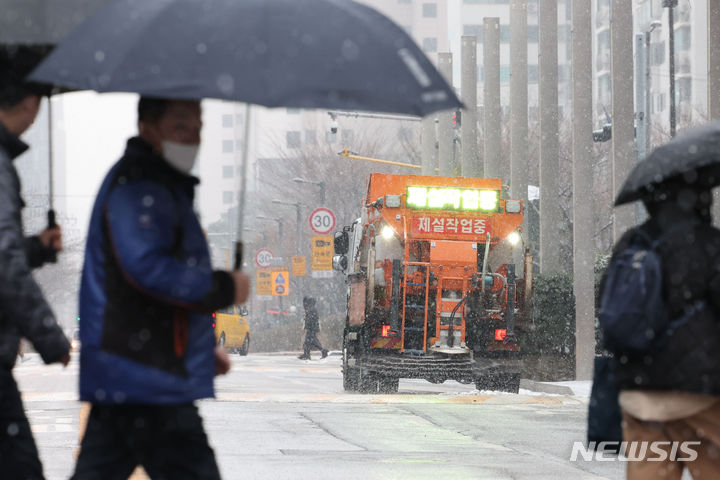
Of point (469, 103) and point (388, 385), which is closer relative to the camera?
point (388, 385)

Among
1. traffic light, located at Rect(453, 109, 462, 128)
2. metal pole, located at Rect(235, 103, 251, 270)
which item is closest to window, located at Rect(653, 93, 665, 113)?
traffic light, located at Rect(453, 109, 462, 128)

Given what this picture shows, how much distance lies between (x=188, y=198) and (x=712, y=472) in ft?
6.49

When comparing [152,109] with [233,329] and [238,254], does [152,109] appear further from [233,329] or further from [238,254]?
[233,329]

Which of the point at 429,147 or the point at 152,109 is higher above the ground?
the point at 429,147

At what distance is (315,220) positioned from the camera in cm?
4919

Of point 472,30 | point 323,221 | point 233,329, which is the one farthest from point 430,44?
point 233,329

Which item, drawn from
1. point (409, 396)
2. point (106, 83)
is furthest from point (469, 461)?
point (409, 396)

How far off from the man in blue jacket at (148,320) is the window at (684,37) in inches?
3493

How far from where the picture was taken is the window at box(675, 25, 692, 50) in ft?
293

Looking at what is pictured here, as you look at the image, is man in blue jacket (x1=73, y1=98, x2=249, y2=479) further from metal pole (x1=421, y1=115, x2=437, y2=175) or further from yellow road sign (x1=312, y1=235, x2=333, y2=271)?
yellow road sign (x1=312, y1=235, x2=333, y2=271)

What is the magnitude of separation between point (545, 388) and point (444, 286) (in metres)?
2.99

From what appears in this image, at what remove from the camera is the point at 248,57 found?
416 centimetres

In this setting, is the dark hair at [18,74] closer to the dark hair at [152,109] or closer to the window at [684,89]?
the dark hair at [152,109]

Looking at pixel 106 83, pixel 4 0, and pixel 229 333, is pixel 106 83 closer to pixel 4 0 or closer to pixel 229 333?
pixel 4 0
